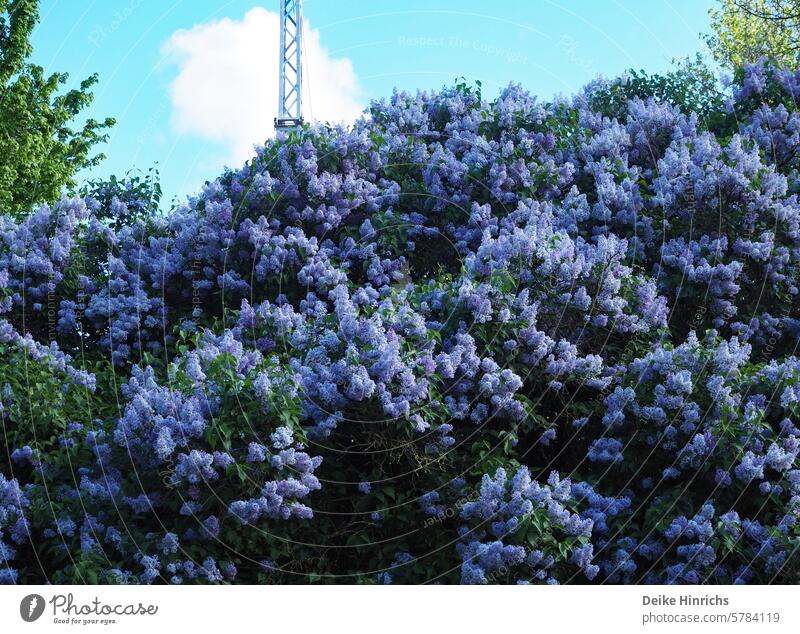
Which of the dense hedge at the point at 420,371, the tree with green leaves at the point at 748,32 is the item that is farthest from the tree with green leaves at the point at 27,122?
the tree with green leaves at the point at 748,32

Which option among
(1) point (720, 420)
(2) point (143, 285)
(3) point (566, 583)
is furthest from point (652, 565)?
(2) point (143, 285)

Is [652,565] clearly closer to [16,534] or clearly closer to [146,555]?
[146,555]

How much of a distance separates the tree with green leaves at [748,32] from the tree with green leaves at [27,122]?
17.9 m

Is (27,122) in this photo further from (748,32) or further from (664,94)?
(748,32)

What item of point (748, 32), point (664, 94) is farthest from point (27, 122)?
point (748, 32)

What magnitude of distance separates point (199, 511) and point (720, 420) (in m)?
4.11

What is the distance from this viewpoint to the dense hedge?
6973 millimetres

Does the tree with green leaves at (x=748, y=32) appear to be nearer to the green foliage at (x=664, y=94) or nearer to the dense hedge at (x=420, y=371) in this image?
the green foliage at (x=664, y=94)

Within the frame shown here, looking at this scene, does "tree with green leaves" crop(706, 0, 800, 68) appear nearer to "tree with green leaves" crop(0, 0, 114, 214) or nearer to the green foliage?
the green foliage

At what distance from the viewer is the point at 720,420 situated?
24.6 ft

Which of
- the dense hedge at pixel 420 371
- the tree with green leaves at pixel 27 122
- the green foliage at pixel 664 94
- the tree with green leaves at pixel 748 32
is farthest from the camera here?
the tree with green leaves at pixel 748 32

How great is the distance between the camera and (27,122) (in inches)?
854

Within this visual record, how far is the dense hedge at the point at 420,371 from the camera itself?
22.9 feet

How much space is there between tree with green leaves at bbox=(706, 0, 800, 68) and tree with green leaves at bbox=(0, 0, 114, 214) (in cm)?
1794
